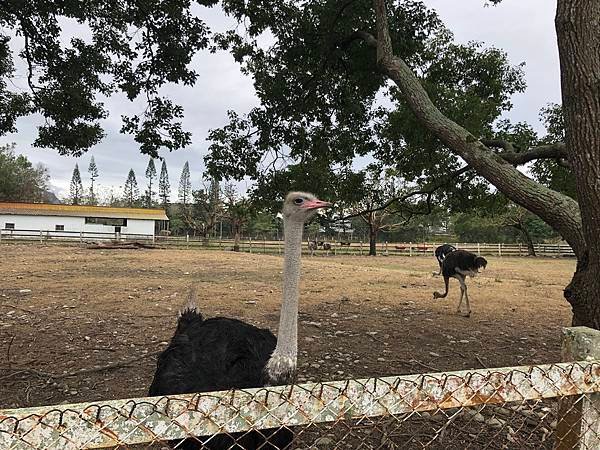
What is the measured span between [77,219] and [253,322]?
123ft

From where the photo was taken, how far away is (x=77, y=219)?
40.2 metres

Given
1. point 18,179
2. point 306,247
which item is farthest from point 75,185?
point 306,247

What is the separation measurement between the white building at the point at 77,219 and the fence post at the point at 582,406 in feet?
126

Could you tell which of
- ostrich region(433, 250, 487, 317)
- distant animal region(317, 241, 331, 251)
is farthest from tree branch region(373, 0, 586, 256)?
distant animal region(317, 241, 331, 251)

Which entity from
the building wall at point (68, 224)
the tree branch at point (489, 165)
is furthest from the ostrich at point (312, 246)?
the tree branch at point (489, 165)

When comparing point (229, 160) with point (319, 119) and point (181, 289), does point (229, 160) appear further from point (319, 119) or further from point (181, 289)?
point (181, 289)

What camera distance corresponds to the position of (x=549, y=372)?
170 cm

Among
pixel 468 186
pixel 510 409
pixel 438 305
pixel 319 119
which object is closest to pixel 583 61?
pixel 510 409

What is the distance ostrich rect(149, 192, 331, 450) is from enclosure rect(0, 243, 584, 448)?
1190 mm

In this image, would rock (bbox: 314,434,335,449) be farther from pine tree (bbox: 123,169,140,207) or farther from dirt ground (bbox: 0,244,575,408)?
pine tree (bbox: 123,169,140,207)

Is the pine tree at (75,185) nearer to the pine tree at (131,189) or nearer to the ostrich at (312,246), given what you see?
the pine tree at (131,189)

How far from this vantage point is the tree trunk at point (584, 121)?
331 centimetres

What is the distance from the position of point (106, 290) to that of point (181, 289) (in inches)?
59.5

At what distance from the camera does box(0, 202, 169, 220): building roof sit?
38.6m
